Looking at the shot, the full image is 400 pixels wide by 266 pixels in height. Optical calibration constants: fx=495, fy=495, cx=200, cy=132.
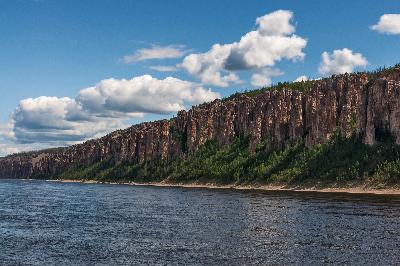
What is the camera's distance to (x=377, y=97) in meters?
188

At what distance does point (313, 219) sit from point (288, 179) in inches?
4373

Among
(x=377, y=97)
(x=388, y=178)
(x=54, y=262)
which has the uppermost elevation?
(x=377, y=97)

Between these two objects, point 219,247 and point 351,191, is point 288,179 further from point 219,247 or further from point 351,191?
point 219,247

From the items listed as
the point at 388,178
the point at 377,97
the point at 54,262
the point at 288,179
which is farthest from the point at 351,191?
the point at 54,262

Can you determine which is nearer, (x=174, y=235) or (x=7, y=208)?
(x=174, y=235)

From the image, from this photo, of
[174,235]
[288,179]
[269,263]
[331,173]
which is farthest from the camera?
[288,179]

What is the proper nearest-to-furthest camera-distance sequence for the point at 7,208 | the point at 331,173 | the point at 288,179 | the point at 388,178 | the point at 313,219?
the point at 313,219, the point at 7,208, the point at 388,178, the point at 331,173, the point at 288,179

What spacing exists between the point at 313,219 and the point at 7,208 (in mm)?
58480

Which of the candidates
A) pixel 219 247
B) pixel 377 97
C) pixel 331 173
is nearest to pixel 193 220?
pixel 219 247

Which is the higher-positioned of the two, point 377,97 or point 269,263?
point 377,97

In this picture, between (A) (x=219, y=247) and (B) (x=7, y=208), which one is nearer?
(A) (x=219, y=247)

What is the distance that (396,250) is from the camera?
153ft

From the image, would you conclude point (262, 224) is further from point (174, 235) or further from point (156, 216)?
point (156, 216)

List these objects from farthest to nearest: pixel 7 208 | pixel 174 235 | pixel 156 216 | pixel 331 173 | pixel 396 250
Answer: pixel 331 173 → pixel 7 208 → pixel 156 216 → pixel 174 235 → pixel 396 250
